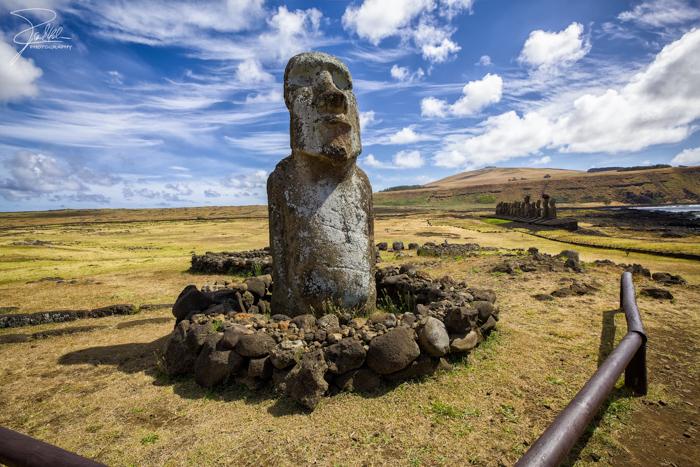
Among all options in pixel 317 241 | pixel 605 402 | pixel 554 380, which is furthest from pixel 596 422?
pixel 317 241

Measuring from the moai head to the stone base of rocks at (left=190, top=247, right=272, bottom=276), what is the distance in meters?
8.22

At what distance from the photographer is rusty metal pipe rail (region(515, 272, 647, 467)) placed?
2.42 meters

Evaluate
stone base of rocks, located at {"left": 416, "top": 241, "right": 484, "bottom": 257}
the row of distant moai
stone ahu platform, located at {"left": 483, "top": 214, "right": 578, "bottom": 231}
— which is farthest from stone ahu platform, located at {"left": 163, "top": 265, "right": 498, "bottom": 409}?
the row of distant moai

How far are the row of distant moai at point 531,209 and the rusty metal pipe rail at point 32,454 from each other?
42.2 m

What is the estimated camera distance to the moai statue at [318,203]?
22.8ft

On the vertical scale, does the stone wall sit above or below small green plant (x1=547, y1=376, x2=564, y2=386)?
below

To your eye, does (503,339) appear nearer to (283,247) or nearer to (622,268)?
(283,247)

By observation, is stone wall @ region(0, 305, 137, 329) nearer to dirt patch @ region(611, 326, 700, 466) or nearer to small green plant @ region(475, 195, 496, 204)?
dirt patch @ region(611, 326, 700, 466)

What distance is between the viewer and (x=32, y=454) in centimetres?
174

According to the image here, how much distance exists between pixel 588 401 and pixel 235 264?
13985mm

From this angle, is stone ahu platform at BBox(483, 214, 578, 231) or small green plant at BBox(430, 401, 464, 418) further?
stone ahu platform at BBox(483, 214, 578, 231)

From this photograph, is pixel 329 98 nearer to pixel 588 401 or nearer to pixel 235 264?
pixel 588 401

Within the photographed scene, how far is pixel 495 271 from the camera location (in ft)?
40.5

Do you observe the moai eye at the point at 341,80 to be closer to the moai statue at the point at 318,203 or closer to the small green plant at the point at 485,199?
the moai statue at the point at 318,203
